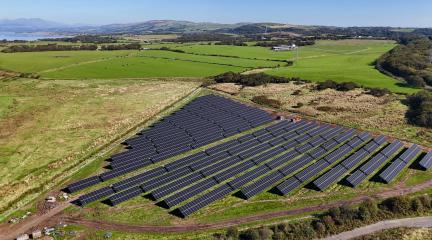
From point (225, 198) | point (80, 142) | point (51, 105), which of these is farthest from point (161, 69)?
point (225, 198)

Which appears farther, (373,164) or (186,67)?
(186,67)

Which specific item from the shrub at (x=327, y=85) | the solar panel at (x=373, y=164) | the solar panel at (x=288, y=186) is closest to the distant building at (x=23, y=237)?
the solar panel at (x=288, y=186)

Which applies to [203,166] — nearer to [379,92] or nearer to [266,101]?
[266,101]

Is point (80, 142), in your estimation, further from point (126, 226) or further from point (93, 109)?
point (126, 226)

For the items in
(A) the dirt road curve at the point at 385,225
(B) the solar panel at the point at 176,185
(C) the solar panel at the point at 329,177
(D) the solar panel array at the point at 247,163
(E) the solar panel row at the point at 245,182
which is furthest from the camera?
(C) the solar panel at the point at 329,177

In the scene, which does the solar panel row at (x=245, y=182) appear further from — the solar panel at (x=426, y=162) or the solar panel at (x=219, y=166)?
the solar panel at (x=426, y=162)

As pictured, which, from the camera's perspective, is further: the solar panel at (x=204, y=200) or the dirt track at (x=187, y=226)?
the solar panel at (x=204, y=200)

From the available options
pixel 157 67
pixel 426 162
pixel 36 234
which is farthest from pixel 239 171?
pixel 157 67
